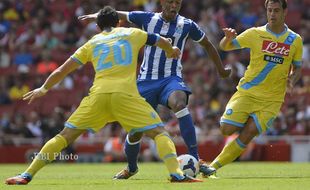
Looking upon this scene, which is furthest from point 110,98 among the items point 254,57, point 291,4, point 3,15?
point 3,15

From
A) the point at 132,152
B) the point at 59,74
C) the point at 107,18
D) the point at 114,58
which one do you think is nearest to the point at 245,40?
the point at 132,152

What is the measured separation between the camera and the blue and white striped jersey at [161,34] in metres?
13.2

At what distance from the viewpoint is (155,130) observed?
1098cm

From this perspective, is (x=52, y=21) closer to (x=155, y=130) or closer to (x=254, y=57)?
(x=254, y=57)

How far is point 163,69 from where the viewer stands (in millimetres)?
13203

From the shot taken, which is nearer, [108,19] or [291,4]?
[108,19]

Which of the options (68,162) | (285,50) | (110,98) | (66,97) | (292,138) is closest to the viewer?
(110,98)

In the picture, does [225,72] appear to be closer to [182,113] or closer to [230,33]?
[230,33]

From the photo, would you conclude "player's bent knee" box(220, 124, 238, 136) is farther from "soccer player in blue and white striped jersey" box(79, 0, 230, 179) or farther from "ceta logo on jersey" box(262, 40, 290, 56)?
"ceta logo on jersey" box(262, 40, 290, 56)

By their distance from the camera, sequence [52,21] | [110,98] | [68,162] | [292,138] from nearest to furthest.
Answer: [110,98] < [292,138] < [68,162] < [52,21]

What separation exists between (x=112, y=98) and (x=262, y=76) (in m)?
3.08

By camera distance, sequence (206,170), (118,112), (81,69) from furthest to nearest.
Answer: (81,69)
(206,170)
(118,112)

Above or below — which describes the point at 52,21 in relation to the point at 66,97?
above

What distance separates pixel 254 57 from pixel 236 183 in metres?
2.46
